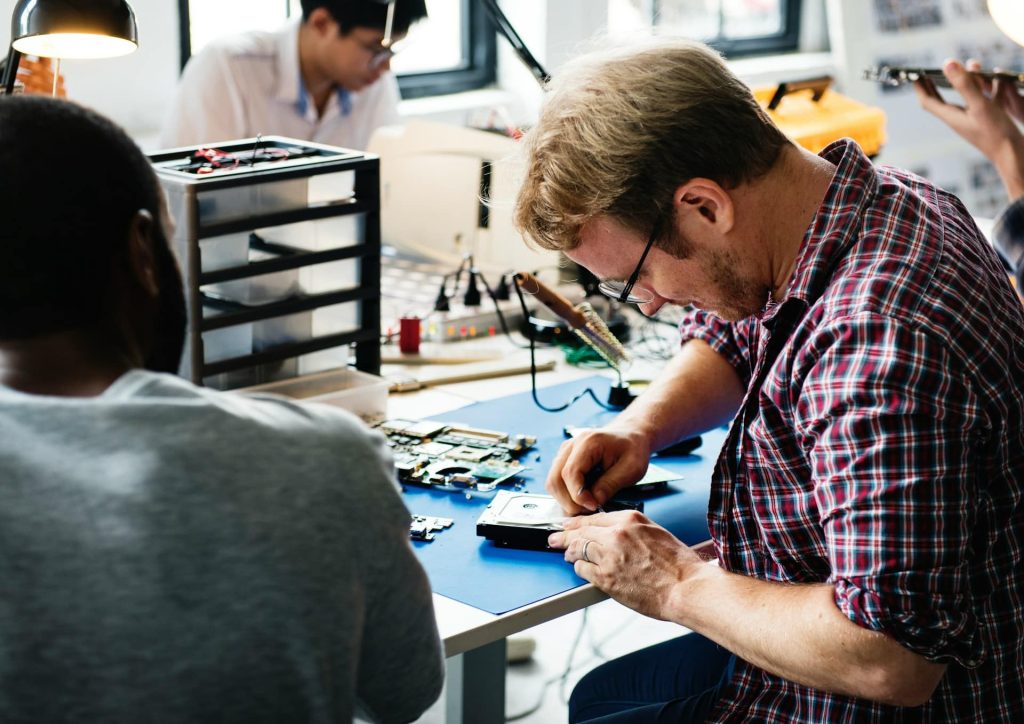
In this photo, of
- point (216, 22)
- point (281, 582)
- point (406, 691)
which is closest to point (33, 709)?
point (281, 582)

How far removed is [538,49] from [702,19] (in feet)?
3.06

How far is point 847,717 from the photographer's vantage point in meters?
1.19

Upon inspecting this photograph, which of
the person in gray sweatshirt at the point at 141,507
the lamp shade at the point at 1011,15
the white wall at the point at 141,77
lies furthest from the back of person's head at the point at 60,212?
the white wall at the point at 141,77

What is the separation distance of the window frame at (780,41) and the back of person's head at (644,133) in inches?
133

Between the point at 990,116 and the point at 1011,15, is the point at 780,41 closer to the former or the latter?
the point at 990,116

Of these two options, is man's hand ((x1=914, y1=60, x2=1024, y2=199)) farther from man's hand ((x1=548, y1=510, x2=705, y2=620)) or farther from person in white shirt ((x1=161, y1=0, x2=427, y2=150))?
man's hand ((x1=548, y1=510, x2=705, y2=620))

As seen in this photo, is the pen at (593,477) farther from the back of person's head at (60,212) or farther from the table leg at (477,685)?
the back of person's head at (60,212)

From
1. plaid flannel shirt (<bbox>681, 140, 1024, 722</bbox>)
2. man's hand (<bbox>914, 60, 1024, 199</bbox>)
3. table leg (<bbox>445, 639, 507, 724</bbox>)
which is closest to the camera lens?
plaid flannel shirt (<bbox>681, 140, 1024, 722</bbox>)

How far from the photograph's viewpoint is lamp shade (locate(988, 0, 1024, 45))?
192 cm

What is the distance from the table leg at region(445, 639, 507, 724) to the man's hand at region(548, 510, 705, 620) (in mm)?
274

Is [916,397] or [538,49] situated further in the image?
[538,49]

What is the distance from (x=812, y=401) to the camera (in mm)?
1100

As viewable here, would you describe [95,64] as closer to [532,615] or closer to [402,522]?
[532,615]

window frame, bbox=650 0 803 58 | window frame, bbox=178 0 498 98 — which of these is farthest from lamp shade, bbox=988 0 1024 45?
window frame, bbox=650 0 803 58
